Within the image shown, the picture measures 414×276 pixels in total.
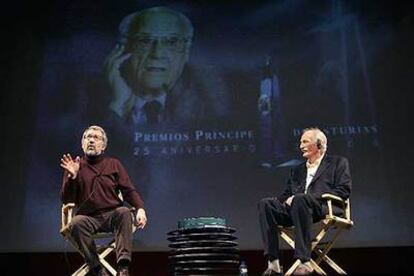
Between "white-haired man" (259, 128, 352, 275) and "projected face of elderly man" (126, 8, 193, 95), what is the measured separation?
1473 mm

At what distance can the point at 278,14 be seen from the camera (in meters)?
5.02

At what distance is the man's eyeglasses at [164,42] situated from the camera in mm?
5008

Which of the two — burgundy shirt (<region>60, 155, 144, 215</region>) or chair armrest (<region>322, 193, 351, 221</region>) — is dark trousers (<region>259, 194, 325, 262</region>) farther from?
burgundy shirt (<region>60, 155, 144, 215</region>)

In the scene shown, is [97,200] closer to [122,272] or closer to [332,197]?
[122,272]

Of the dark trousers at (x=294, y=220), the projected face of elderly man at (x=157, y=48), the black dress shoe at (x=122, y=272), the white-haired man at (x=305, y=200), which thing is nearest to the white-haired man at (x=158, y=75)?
the projected face of elderly man at (x=157, y=48)

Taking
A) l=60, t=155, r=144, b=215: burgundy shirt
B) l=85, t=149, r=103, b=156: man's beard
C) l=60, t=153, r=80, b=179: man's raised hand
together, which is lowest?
l=60, t=155, r=144, b=215: burgundy shirt

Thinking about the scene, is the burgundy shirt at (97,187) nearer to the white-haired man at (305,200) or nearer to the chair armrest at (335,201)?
the white-haired man at (305,200)

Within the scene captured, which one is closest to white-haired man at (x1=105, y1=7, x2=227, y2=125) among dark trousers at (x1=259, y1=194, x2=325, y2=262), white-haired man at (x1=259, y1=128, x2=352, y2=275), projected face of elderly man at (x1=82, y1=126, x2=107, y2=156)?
projected face of elderly man at (x1=82, y1=126, x2=107, y2=156)

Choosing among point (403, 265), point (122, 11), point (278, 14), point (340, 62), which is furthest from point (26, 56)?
point (403, 265)

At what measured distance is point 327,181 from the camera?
378 centimetres

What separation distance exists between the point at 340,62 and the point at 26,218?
8.89 ft

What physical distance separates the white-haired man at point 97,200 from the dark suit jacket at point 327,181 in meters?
0.99

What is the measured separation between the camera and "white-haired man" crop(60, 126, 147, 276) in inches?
137

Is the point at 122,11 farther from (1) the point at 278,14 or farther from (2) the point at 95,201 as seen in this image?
(2) the point at 95,201
